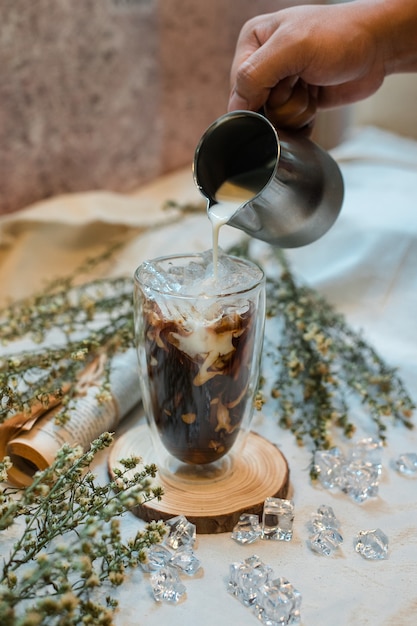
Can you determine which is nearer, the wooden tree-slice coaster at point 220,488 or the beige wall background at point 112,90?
the wooden tree-slice coaster at point 220,488

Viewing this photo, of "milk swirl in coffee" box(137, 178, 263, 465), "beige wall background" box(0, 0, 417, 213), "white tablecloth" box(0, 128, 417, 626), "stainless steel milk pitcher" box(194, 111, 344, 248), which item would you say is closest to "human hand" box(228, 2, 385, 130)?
"stainless steel milk pitcher" box(194, 111, 344, 248)

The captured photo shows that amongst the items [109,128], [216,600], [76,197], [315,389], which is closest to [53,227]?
[76,197]

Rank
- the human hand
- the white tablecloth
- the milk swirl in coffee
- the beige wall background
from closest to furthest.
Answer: the white tablecloth → the milk swirl in coffee → the human hand → the beige wall background

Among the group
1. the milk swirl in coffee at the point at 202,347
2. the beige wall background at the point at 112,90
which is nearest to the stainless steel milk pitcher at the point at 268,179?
the milk swirl in coffee at the point at 202,347

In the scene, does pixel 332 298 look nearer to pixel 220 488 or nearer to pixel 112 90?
pixel 220 488

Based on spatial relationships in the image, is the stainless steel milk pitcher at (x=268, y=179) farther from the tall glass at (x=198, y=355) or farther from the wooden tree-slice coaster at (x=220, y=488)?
the wooden tree-slice coaster at (x=220, y=488)

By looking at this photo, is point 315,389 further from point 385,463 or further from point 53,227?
point 53,227

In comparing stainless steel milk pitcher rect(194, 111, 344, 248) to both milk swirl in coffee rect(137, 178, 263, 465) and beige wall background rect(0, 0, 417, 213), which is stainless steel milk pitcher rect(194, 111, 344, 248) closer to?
milk swirl in coffee rect(137, 178, 263, 465)
